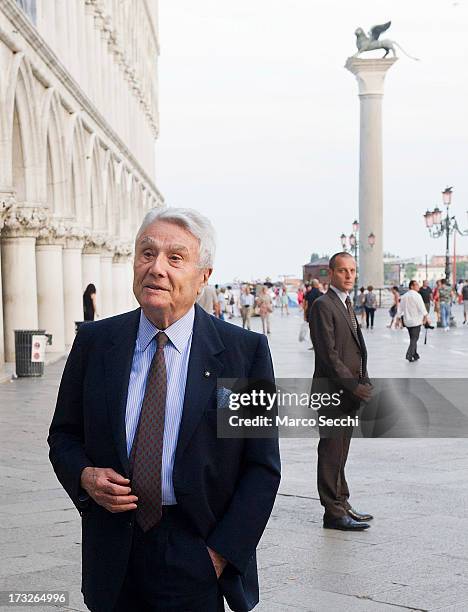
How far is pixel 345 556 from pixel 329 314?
5.15 ft

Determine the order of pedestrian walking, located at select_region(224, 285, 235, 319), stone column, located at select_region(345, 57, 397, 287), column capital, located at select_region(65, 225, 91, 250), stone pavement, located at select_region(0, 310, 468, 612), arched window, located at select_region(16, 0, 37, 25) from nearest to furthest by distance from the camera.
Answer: stone pavement, located at select_region(0, 310, 468, 612) → arched window, located at select_region(16, 0, 37, 25) → column capital, located at select_region(65, 225, 91, 250) → pedestrian walking, located at select_region(224, 285, 235, 319) → stone column, located at select_region(345, 57, 397, 287)

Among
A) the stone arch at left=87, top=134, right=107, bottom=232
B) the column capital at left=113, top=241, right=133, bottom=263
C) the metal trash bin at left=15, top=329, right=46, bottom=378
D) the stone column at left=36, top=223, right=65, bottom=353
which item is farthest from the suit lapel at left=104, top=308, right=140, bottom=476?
the column capital at left=113, top=241, right=133, bottom=263

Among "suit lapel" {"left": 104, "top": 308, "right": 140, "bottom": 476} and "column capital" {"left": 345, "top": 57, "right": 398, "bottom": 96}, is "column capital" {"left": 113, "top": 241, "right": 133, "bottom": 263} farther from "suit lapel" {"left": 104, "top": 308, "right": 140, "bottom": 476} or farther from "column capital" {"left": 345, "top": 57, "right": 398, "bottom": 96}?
"suit lapel" {"left": 104, "top": 308, "right": 140, "bottom": 476}

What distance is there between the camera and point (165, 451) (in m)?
3.45

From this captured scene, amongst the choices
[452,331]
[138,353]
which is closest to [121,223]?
[452,331]

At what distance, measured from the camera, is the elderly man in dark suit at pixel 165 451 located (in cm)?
339

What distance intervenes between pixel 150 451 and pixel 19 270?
17820mm

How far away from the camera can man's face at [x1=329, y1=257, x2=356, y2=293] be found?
23.9 feet

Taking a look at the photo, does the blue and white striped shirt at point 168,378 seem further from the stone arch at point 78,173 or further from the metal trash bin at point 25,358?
the stone arch at point 78,173

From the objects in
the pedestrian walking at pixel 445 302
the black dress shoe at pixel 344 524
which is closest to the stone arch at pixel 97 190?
the pedestrian walking at pixel 445 302

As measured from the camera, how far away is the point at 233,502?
3.47 m

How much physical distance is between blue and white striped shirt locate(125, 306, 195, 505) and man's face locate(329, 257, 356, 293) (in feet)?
12.2

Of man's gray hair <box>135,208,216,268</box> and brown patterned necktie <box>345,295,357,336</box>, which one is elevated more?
man's gray hair <box>135,208,216,268</box>

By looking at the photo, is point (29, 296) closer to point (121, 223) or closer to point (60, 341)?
point (60, 341)
